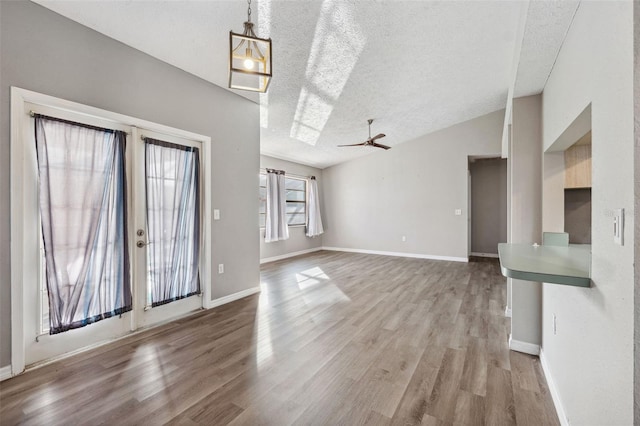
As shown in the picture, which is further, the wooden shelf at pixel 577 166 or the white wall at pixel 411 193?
the white wall at pixel 411 193

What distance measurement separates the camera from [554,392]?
1.68 m

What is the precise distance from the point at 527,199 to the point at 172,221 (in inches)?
136

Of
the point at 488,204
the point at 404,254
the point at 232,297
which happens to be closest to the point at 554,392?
the point at 232,297

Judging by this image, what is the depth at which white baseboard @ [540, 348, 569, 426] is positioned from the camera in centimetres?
147

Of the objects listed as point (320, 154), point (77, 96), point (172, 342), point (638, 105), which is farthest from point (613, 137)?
point (320, 154)

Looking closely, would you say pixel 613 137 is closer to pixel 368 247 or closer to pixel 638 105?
pixel 638 105

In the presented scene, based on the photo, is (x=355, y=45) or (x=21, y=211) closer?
(x=21, y=211)

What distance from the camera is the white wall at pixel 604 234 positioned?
2.71 feet

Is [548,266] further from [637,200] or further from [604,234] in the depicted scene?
[637,200]

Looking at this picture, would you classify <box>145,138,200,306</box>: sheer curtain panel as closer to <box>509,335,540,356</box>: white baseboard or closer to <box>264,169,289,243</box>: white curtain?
<box>264,169,289,243</box>: white curtain

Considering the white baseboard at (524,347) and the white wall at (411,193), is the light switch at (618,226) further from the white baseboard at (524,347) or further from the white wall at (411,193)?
the white wall at (411,193)

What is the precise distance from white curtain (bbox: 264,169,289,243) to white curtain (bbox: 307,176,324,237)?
1054 mm

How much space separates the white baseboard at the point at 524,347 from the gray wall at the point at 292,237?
4.95 meters

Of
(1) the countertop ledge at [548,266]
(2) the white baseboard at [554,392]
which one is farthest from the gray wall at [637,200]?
(2) the white baseboard at [554,392]
